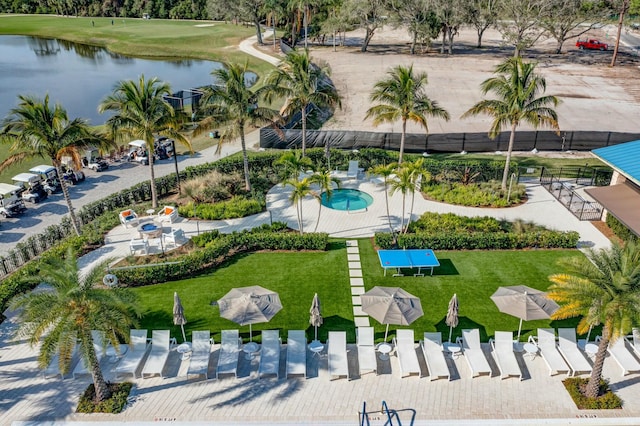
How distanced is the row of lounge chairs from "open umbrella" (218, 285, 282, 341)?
0.95 m

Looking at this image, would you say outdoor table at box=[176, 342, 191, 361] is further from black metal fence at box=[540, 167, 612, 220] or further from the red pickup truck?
the red pickup truck

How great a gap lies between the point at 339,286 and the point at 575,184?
20339 mm

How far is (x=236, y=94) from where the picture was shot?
28609 millimetres

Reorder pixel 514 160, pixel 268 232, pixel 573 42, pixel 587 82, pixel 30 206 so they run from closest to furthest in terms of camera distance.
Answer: pixel 268 232, pixel 30 206, pixel 514 160, pixel 587 82, pixel 573 42

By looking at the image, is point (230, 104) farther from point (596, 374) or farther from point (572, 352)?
point (596, 374)

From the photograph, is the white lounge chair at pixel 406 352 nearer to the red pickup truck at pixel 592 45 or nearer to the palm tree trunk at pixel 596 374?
the palm tree trunk at pixel 596 374

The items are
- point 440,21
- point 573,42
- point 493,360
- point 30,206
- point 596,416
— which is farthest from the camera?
point 573,42

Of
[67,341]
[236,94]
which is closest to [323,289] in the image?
[67,341]

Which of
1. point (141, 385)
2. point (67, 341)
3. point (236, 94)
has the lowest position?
point (141, 385)

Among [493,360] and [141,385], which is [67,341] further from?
[493,360]

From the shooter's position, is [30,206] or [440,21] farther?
[440,21]

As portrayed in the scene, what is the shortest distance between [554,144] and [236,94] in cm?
2547

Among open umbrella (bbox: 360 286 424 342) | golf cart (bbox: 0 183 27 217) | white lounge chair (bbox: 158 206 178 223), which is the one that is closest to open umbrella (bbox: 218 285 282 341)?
open umbrella (bbox: 360 286 424 342)

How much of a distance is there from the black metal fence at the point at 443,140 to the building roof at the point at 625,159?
955 centimetres
